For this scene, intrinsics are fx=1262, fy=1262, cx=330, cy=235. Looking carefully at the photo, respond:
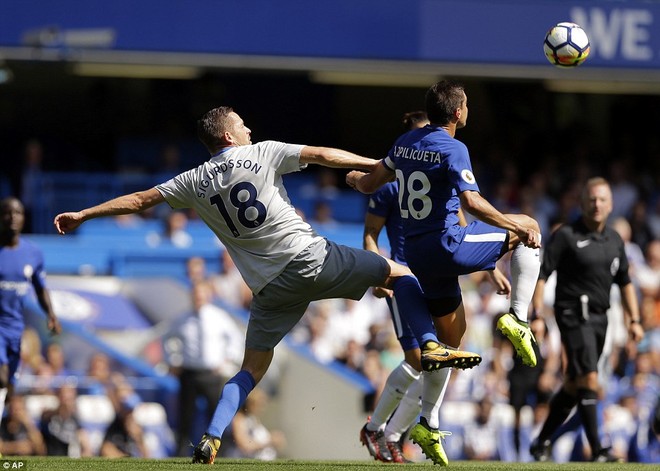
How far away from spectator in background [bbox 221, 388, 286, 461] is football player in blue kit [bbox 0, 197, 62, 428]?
11.2 feet

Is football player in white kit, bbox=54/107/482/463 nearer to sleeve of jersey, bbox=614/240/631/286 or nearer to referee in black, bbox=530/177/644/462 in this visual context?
referee in black, bbox=530/177/644/462

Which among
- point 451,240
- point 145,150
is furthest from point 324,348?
point 451,240

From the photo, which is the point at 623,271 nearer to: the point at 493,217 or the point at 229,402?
the point at 493,217

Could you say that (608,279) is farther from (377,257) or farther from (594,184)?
(377,257)

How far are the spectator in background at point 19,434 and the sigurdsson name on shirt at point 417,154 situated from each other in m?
6.92

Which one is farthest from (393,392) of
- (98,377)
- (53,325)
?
(98,377)

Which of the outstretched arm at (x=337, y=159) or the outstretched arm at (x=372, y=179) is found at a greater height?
the outstretched arm at (x=337, y=159)

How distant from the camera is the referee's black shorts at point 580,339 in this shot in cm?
1108

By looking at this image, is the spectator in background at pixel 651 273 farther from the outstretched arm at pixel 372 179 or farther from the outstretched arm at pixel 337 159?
the outstretched arm at pixel 337 159

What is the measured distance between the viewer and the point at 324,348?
51.5 feet

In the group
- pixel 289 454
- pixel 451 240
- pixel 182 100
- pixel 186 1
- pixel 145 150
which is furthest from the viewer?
pixel 182 100

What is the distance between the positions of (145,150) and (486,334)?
609 cm

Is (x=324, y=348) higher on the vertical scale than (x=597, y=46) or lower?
lower

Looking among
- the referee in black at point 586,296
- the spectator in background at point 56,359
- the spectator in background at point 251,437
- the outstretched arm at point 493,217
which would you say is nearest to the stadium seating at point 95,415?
the spectator in background at point 56,359
